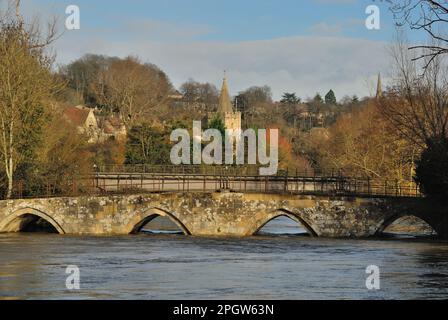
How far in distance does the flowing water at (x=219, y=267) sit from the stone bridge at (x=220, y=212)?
1186mm

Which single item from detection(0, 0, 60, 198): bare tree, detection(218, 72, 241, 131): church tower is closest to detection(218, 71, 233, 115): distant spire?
detection(218, 72, 241, 131): church tower

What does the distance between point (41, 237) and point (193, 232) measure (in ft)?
26.6

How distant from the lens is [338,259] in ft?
133

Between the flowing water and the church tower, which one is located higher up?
the church tower

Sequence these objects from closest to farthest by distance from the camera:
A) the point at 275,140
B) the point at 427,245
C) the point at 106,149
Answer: the point at 427,245
the point at 106,149
the point at 275,140

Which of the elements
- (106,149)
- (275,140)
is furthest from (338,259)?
(275,140)

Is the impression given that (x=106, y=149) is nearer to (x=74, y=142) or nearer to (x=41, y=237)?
(x=74, y=142)

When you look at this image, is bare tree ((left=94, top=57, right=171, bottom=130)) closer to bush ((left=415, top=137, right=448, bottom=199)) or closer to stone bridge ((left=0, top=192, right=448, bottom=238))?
stone bridge ((left=0, top=192, right=448, bottom=238))

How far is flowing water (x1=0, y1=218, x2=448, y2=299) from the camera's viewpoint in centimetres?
3028

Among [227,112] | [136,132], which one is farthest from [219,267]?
[227,112]

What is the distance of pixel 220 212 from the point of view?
52844 mm

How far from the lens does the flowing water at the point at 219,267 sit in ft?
99.3

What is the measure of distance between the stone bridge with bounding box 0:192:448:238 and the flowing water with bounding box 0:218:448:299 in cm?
119
